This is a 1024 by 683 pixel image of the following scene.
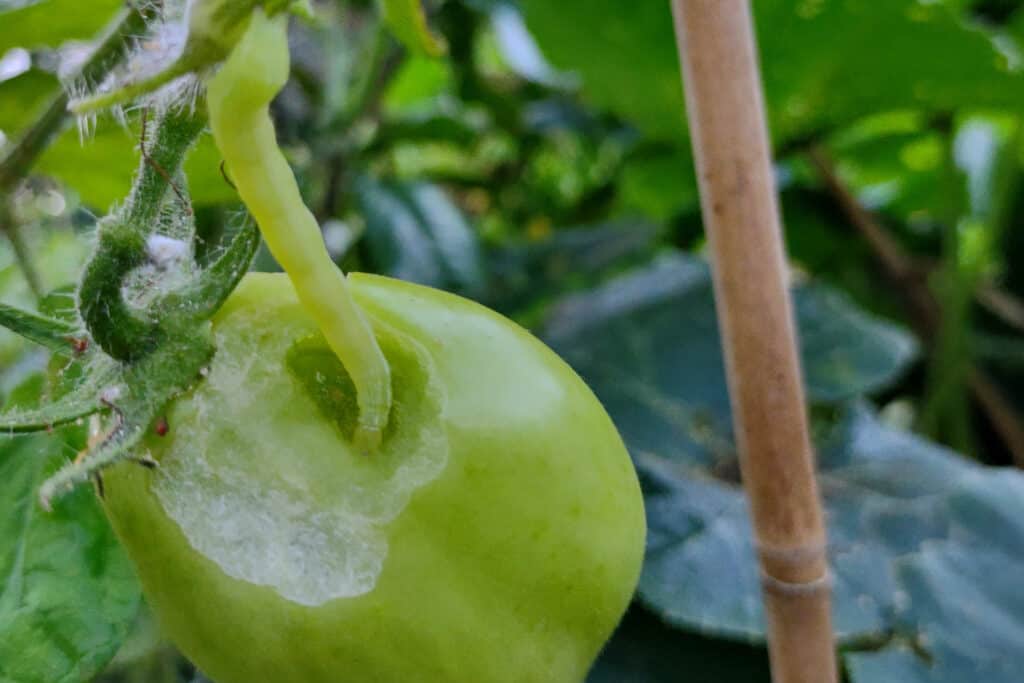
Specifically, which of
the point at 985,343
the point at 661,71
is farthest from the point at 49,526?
the point at 985,343

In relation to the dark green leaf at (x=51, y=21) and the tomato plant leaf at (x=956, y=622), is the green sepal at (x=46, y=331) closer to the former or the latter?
the dark green leaf at (x=51, y=21)

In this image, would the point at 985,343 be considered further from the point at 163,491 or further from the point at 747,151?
the point at 163,491

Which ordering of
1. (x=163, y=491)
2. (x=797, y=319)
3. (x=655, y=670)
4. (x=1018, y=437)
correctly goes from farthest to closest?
(x=1018, y=437) < (x=797, y=319) < (x=655, y=670) < (x=163, y=491)

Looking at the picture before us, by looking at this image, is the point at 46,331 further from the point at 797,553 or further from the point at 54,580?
the point at 797,553

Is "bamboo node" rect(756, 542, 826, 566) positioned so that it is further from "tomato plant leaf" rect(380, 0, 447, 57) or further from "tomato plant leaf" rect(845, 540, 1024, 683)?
"tomato plant leaf" rect(380, 0, 447, 57)

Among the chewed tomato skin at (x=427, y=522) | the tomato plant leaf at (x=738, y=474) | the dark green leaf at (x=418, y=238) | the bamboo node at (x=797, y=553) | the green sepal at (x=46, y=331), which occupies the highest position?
the green sepal at (x=46, y=331)

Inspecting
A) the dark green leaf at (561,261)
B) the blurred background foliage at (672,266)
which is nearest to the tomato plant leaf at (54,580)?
the blurred background foliage at (672,266)
